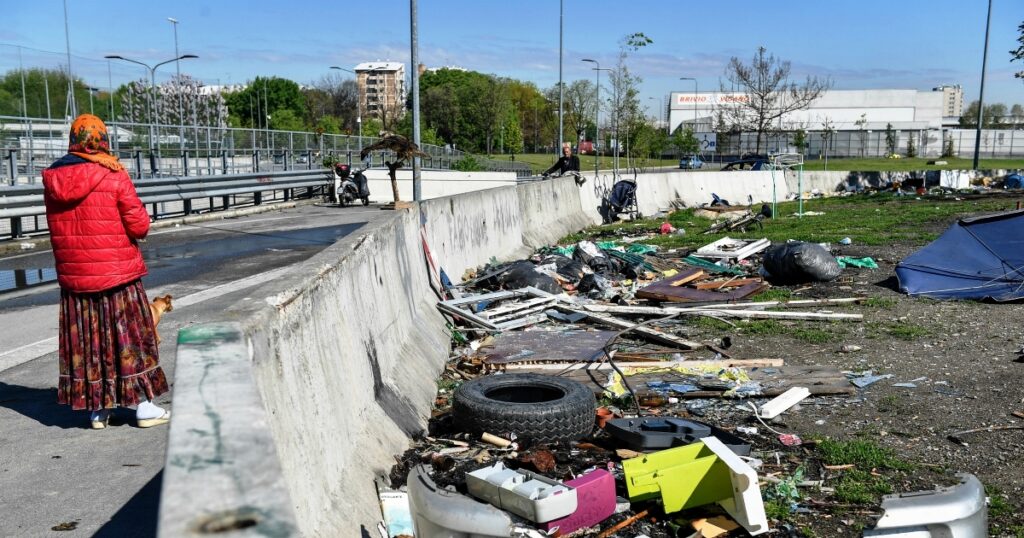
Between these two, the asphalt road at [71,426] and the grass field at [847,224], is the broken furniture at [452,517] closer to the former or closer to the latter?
the asphalt road at [71,426]

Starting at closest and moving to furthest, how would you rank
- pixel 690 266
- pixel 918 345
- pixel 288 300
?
pixel 288 300 → pixel 918 345 → pixel 690 266

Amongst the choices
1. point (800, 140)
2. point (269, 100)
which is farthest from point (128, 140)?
point (269, 100)

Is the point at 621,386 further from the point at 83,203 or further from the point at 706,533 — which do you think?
the point at 83,203

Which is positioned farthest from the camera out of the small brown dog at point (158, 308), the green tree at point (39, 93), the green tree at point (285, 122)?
the green tree at point (285, 122)

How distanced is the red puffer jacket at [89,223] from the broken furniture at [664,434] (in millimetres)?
3213

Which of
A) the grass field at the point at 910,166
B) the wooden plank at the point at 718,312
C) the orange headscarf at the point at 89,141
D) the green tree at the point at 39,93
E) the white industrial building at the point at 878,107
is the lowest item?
the wooden plank at the point at 718,312

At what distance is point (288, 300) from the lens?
3.74 metres

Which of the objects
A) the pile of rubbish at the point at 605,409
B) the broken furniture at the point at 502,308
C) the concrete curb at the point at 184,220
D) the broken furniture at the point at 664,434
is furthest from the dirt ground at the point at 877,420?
the concrete curb at the point at 184,220

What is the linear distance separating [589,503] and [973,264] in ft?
29.8

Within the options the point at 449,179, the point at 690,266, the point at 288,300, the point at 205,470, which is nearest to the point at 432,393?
the point at 288,300

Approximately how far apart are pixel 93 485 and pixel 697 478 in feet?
10.2

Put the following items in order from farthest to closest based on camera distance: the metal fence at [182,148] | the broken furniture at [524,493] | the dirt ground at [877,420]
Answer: the metal fence at [182,148], the dirt ground at [877,420], the broken furniture at [524,493]

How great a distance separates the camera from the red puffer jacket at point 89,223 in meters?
5.45

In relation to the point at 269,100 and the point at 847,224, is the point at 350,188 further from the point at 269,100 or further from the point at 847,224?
the point at 269,100
